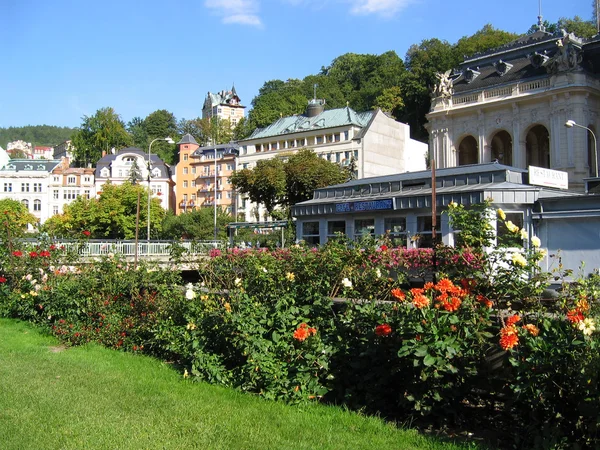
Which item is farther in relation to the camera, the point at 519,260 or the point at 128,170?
the point at 128,170

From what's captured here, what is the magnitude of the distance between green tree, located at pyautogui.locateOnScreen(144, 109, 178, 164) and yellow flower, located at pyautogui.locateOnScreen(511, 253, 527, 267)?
122713 mm

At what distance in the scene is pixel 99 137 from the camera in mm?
116125

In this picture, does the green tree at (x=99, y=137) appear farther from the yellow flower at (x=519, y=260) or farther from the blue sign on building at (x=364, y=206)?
the yellow flower at (x=519, y=260)

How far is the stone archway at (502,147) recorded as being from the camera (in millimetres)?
54875

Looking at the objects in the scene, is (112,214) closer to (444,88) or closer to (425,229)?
(444,88)

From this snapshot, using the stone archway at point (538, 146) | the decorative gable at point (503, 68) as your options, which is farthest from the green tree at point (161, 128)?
the stone archway at point (538, 146)

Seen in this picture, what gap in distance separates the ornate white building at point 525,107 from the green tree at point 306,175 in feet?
29.1

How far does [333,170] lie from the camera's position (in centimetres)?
5097

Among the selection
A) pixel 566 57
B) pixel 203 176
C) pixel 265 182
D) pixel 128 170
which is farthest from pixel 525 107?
pixel 128 170

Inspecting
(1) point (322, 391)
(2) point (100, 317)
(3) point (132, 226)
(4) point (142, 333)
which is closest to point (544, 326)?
(1) point (322, 391)

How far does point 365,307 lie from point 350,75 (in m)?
114

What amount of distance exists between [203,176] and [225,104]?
98402 millimetres

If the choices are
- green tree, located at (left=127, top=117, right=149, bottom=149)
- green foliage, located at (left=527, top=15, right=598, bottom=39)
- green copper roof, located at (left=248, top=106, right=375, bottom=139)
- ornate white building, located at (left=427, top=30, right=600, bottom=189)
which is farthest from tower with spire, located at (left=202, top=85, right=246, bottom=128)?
ornate white building, located at (left=427, top=30, right=600, bottom=189)

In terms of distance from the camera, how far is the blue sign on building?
82.0 feet
